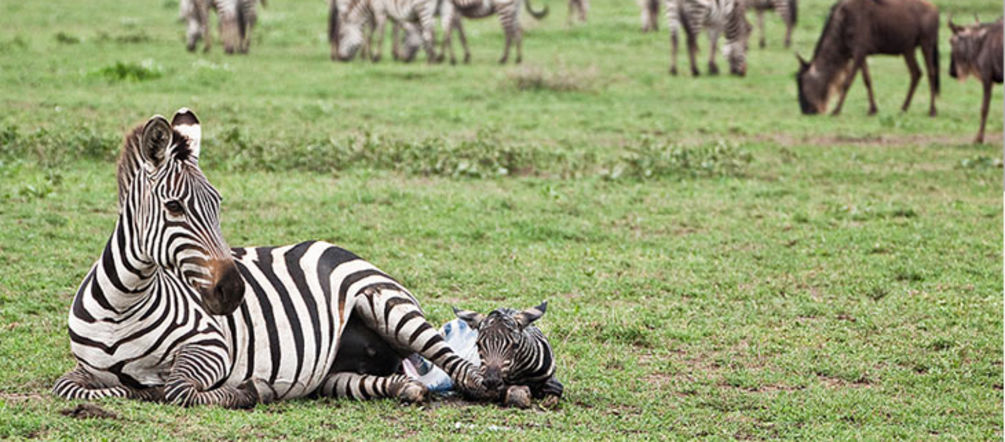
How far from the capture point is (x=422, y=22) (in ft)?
76.5

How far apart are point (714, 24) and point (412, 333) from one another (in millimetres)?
18247

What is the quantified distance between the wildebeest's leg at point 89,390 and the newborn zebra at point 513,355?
136 centimetres

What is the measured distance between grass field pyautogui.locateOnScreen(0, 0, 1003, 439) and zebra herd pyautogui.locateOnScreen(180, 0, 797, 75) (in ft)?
4.22

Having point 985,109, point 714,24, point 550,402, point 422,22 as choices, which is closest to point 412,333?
point 550,402

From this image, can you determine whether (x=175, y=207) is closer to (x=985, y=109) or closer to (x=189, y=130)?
(x=189, y=130)

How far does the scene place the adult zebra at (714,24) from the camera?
74.0 feet

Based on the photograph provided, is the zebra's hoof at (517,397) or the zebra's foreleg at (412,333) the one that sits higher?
the zebra's foreleg at (412,333)

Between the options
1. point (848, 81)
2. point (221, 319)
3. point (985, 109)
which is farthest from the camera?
point (848, 81)

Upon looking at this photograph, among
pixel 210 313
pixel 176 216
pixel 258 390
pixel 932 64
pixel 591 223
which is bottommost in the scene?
pixel 591 223

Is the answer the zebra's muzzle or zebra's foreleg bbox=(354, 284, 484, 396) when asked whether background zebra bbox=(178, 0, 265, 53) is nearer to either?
zebra's foreleg bbox=(354, 284, 484, 396)

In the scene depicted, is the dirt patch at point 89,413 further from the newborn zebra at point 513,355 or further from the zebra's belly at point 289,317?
the newborn zebra at point 513,355

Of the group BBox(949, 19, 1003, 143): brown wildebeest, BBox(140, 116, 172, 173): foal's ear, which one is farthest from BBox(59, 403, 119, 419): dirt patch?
BBox(949, 19, 1003, 143): brown wildebeest

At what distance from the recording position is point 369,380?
19.3 feet

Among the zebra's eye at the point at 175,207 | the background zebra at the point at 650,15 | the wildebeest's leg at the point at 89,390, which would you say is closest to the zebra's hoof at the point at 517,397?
the wildebeest's leg at the point at 89,390
